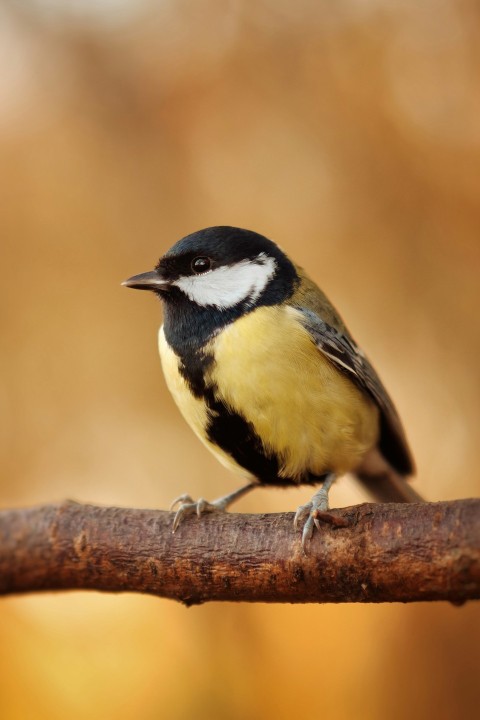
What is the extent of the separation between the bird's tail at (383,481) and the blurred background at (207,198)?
0.36 m

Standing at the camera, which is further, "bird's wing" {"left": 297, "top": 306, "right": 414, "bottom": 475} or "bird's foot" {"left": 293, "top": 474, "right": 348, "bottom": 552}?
"bird's wing" {"left": 297, "top": 306, "right": 414, "bottom": 475}

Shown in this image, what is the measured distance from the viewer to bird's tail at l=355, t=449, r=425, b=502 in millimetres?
2113

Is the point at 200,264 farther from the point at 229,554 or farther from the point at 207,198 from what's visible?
the point at 207,198

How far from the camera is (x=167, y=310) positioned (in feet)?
5.81

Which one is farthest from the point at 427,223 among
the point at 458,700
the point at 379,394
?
the point at 458,700

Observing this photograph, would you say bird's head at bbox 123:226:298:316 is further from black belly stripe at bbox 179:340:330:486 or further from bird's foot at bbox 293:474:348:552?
bird's foot at bbox 293:474:348:552

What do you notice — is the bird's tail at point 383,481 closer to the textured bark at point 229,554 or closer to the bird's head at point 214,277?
the bird's head at point 214,277

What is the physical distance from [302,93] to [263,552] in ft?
6.19

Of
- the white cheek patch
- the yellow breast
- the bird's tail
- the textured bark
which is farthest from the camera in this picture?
the bird's tail

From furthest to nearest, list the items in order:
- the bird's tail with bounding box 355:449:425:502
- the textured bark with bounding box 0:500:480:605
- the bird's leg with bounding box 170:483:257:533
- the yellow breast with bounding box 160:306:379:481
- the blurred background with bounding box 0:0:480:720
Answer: the blurred background with bounding box 0:0:480:720
the bird's tail with bounding box 355:449:425:502
the yellow breast with bounding box 160:306:379:481
the bird's leg with bounding box 170:483:257:533
the textured bark with bounding box 0:500:480:605

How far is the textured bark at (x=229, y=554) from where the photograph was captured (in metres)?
1.24

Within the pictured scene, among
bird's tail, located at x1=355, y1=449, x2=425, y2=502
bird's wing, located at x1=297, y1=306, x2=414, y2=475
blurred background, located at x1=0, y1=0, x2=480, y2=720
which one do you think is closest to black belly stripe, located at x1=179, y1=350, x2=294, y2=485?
bird's wing, located at x1=297, y1=306, x2=414, y2=475

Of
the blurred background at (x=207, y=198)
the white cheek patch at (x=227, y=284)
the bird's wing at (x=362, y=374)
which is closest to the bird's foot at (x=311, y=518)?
the bird's wing at (x=362, y=374)

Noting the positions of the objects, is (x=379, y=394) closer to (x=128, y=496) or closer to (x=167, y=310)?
(x=167, y=310)
